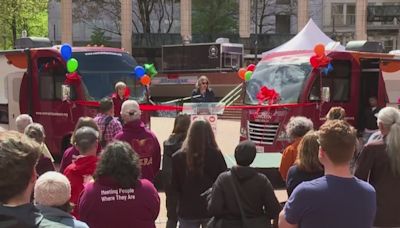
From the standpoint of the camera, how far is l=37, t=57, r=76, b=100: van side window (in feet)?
43.7

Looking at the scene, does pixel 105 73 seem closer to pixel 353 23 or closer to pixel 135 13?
pixel 135 13

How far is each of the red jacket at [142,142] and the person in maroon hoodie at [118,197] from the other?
2.50m

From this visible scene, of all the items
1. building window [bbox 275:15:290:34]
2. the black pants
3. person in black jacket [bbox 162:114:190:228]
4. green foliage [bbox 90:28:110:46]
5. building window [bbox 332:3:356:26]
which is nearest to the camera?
the black pants

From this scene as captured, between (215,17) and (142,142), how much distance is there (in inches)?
2295

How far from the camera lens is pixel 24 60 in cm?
1385

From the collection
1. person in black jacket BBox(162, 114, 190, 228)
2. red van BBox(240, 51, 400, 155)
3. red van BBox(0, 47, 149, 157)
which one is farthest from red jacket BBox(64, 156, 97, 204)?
red van BBox(0, 47, 149, 157)

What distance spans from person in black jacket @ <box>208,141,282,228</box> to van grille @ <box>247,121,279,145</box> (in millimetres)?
7561

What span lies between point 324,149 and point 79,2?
2570 inches

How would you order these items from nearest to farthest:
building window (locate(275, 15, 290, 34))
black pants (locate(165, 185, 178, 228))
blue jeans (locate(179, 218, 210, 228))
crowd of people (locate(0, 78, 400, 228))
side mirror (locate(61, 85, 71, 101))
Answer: crowd of people (locate(0, 78, 400, 228)) < blue jeans (locate(179, 218, 210, 228)) < black pants (locate(165, 185, 178, 228)) < side mirror (locate(61, 85, 71, 101)) < building window (locate(275, 15, 290, 34))

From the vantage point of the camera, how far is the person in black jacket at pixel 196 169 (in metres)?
5.61

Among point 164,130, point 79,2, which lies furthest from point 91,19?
point 164,130

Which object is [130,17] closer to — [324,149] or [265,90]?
[265,90]

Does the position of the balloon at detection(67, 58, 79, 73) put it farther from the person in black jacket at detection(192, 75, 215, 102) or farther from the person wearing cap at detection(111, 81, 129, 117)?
the person in black jacket at detection(192, 75, 215, 102)

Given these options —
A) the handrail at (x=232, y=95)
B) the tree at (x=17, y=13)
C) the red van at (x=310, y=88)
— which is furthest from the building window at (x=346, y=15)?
the red van at (x=310, y=88)
